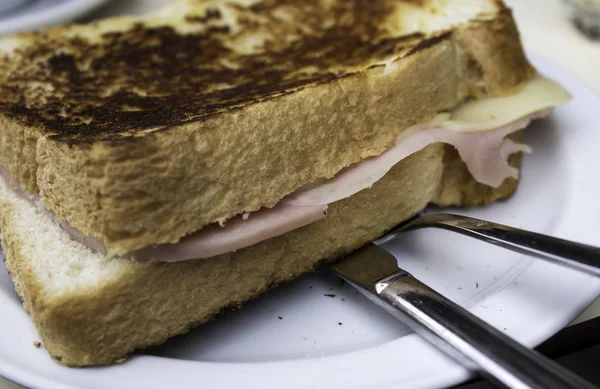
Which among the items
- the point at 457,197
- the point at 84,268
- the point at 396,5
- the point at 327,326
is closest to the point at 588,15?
the point at 396,5

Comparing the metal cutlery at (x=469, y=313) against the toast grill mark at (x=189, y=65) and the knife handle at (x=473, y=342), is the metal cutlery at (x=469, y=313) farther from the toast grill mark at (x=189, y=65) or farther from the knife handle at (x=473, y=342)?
the toast grill mark at (x=189, y=65)

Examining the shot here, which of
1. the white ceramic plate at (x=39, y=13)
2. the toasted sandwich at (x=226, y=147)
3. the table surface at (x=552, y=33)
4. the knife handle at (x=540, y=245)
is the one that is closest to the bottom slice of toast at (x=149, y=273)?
the toasted sandwich at (x=226, y=147)

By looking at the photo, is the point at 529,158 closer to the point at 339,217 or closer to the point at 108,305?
the point at 339,217

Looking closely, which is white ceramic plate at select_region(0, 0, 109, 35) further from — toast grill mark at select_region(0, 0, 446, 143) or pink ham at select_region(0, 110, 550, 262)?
pink ham at select_region(0, 110, 550, 262)

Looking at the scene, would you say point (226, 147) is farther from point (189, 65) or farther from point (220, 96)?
point (189, 65)

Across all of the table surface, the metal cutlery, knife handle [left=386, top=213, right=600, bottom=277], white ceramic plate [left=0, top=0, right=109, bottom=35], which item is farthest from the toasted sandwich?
the table surface
